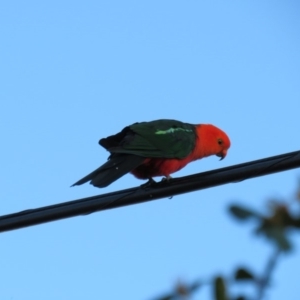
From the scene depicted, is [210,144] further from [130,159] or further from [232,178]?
[232,178]

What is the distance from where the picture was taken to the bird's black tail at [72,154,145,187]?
4309 mm

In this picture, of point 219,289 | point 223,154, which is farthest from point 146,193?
point 219,289

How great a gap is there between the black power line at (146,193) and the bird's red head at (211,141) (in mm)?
2120

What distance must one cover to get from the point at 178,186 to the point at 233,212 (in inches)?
125

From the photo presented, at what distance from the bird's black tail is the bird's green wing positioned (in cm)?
4

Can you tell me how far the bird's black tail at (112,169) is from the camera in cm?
431

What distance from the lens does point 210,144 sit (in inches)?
236

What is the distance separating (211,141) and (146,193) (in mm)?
2480

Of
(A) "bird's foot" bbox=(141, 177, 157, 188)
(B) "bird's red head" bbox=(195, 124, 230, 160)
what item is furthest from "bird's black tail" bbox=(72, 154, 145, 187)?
(B) "bird's red head" bbox=(195, 124, 230, 160)

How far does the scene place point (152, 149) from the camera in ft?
16.5

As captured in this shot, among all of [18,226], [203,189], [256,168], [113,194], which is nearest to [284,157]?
[256,168]

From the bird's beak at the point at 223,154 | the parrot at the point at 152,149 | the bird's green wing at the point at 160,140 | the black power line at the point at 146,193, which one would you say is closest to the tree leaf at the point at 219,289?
the black power line at the point at 146,193

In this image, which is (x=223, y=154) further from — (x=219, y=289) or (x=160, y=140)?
(x=219, y=289)

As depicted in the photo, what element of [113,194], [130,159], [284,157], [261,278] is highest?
[130,159]
